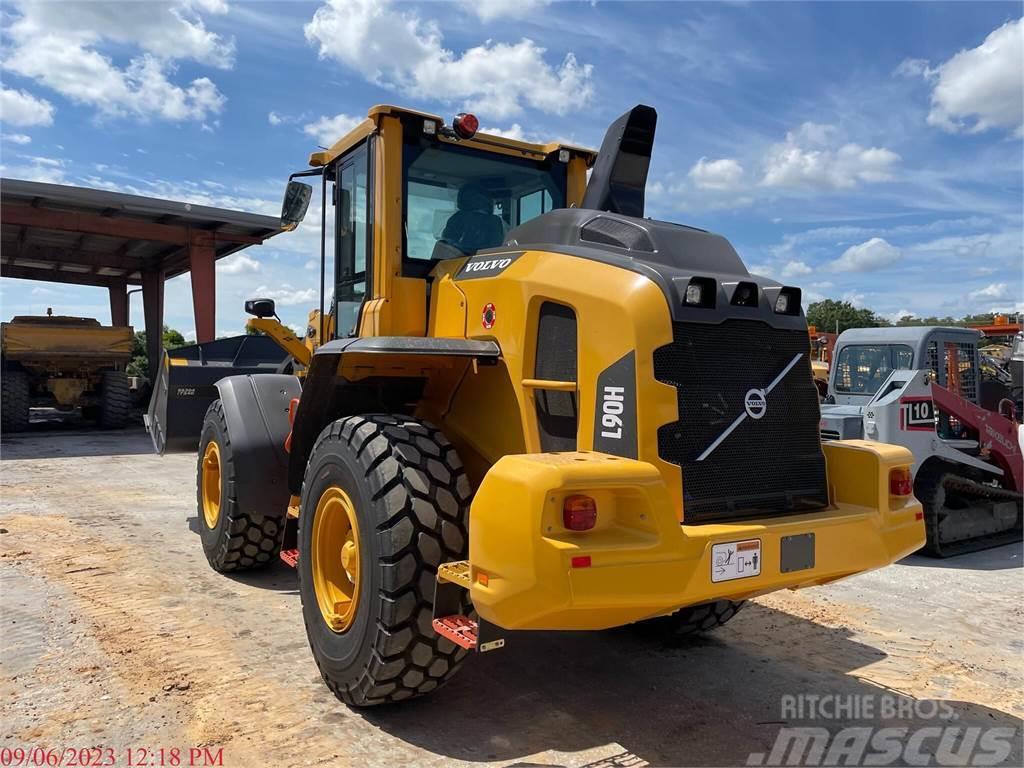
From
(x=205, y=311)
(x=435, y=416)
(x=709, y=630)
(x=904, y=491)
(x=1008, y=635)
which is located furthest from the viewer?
(x=205, y=311)

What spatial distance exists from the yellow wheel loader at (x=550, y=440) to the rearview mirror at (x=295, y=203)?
56cm

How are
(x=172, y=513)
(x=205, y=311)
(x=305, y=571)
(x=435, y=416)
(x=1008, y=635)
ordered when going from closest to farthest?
(x=305, y=571), (x=435, y=416), (x=1008, y=635), (x=172, y=513), (x=205, y=311)

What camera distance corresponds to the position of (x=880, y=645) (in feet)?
14.7

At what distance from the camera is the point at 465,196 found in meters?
4.47

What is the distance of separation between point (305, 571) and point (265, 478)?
1390 mm

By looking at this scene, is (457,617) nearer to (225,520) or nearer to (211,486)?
(225,520)

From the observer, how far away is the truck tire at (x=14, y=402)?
52.8 feet

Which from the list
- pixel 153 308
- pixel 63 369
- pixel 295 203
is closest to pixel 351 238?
pixel 295 203

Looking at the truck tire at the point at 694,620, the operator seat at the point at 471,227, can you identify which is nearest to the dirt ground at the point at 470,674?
the truck tire at the point at 694,620

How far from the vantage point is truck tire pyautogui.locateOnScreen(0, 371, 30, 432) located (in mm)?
16094

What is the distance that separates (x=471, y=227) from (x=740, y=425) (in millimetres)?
2012

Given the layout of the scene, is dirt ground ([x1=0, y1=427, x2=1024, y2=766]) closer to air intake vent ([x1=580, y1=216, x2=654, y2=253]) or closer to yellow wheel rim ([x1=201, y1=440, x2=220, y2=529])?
yellow wheel rim ([x1=201, y1=440, x2=220, y2=529])

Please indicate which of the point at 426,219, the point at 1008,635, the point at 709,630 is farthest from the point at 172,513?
the point at 1008,635

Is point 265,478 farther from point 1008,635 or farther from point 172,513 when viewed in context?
point 1008,635
